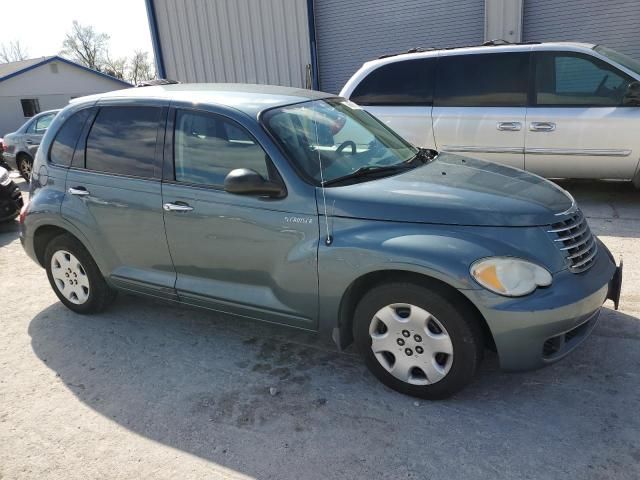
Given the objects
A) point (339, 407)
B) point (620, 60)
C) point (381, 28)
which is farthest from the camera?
point (381, 28)

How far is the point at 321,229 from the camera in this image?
297 centimetres

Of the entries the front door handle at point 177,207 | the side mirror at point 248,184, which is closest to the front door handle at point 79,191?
the front door handle at point 177,207

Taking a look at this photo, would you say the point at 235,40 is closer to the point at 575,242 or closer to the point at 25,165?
the point at 25,165

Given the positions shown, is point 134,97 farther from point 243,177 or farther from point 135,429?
point 135,429

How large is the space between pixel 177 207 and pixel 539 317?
2.22m

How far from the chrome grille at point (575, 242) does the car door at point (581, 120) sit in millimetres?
3703

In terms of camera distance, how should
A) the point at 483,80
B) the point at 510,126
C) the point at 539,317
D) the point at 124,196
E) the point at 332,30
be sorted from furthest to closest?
1. the point at 332,30
2. the point at 483,80
3. the point at 510,126
4. the point at 124,196
5. the point at 539,317

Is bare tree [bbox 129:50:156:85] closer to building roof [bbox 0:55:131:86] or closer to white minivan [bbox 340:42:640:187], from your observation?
building roof [bbox 0:55:131:86]

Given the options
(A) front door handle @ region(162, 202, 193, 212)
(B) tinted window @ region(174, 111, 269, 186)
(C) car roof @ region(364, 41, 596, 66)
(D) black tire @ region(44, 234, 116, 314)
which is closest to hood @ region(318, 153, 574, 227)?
(B) tinted window @ region(174, 111, 269, 186)

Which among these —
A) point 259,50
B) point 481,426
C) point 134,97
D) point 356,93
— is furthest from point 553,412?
point 259,50

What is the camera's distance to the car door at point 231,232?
306 cm

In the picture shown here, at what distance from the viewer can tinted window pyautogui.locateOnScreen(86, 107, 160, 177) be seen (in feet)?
11.8

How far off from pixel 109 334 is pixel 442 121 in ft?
15.6

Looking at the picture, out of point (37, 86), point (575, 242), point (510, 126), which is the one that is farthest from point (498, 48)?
point (37, 86)
